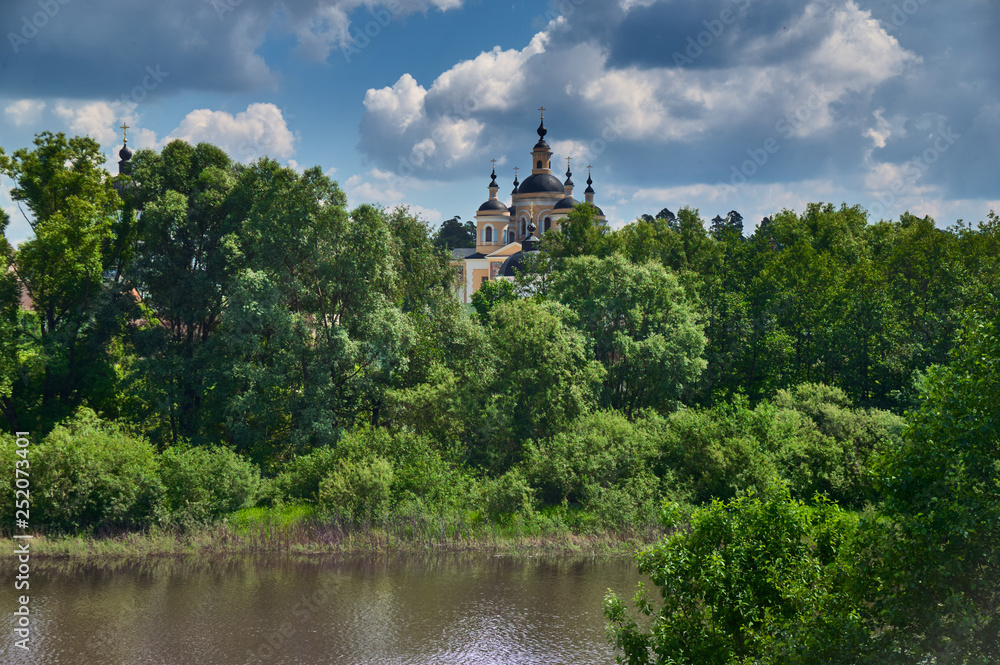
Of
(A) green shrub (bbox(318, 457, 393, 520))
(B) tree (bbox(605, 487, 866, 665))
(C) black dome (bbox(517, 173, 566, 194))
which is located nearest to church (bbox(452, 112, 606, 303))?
(C) black dome (bbox(517, 173, 566, 194))

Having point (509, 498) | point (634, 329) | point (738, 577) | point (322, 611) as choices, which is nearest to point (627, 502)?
point (509, 498)

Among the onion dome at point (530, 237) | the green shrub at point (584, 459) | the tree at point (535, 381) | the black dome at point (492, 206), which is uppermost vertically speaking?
the black dome at point (492, 206)

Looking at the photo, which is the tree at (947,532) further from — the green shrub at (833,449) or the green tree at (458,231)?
the green tree at (458,231)

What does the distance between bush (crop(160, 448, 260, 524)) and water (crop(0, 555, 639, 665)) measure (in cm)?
220

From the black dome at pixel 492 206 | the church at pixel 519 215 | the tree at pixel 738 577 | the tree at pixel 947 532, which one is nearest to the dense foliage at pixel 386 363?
the tree at pixel 738 577

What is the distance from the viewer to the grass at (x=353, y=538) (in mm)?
25000

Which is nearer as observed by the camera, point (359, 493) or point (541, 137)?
point (359, 493)

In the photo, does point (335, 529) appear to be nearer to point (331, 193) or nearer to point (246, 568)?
point (246, 568)

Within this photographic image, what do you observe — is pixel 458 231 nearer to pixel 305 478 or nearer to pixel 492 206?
pixel 492 206

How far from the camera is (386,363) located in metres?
32.1

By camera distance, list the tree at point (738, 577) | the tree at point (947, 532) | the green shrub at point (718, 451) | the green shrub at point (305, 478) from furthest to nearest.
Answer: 1. the green shrub at point (305, 478)
2. the green shrub at point (718, 451)
3. the tree at point (738, 577)
4. the tree at point (947, 532)

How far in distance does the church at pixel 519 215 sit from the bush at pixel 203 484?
6093cm

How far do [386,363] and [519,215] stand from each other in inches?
2539

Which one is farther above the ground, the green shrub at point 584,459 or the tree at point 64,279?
the tree at point 64,279
